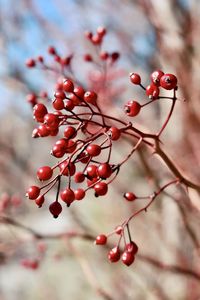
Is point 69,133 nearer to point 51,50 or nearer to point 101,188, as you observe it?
point 101,188

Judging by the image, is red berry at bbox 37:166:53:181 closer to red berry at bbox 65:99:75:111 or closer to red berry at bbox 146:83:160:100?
red berry at bbox 65:99:75:111

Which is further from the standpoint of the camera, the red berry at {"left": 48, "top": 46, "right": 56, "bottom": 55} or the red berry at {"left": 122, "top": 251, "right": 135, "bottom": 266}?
the red berry at {"left": 48, "top": 46, "right": 56, "bottom": 55}

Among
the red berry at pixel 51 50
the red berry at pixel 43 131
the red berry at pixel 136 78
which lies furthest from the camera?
the red berry at pixel 51 50

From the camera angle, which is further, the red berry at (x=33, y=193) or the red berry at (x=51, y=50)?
the red berry at (x=51, y=50)

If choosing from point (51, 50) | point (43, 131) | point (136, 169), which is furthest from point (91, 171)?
point (136, 169)

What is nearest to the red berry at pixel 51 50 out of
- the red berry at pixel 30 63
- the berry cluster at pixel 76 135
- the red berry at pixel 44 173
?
the red berry at pixel 30 63

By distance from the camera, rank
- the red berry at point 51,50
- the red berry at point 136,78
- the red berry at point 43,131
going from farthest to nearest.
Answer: the red berry at point 51,50 < the red berry at point 136,78 < the red berry at point 43,131

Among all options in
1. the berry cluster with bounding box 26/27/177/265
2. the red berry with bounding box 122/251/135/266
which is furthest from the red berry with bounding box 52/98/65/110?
the red berry with bounding box 122/251/135/266

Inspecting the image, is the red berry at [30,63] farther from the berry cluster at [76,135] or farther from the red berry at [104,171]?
the red berry at [104,171]

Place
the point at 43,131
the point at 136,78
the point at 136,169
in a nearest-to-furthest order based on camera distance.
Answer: the point at 43,131 < the point at 136,78 < the point at 136,169

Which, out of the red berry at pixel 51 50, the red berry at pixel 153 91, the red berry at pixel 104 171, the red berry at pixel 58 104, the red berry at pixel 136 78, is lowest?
the red berry at pixel 104 171

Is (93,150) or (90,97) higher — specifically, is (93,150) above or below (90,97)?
below
